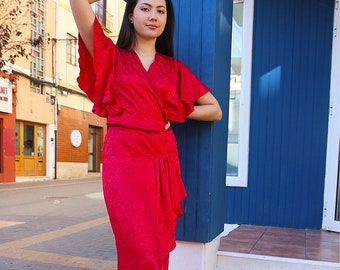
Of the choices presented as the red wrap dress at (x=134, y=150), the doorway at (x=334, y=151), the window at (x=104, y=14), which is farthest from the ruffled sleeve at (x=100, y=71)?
the window at (x=104, y=14)

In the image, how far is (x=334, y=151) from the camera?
3.53 m

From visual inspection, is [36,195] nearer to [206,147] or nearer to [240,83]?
[240,83]

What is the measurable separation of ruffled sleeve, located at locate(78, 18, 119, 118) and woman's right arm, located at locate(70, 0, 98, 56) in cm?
3

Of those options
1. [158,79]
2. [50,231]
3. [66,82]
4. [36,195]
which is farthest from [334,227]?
[66,82]

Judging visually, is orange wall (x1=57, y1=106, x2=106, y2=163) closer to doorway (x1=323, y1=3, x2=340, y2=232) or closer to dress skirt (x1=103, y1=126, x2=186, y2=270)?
doorway (x1=323, y1=3, x2=340, y2=232)

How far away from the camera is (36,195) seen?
9336mm

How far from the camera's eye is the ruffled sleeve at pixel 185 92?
1.88m

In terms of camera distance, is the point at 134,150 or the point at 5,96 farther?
the point at 5,96

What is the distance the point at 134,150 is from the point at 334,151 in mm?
2521

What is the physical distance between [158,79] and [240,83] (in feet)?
7.46

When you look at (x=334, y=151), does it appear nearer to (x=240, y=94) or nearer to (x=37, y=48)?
(x=240, y=94)

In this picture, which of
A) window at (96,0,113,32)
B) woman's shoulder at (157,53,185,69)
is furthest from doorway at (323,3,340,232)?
window at (96,0,113,32)

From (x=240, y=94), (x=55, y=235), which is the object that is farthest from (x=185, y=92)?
(x=55, y=235)

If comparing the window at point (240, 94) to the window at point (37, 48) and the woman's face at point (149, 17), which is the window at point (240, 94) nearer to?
the woman's face at point (149, 17)
